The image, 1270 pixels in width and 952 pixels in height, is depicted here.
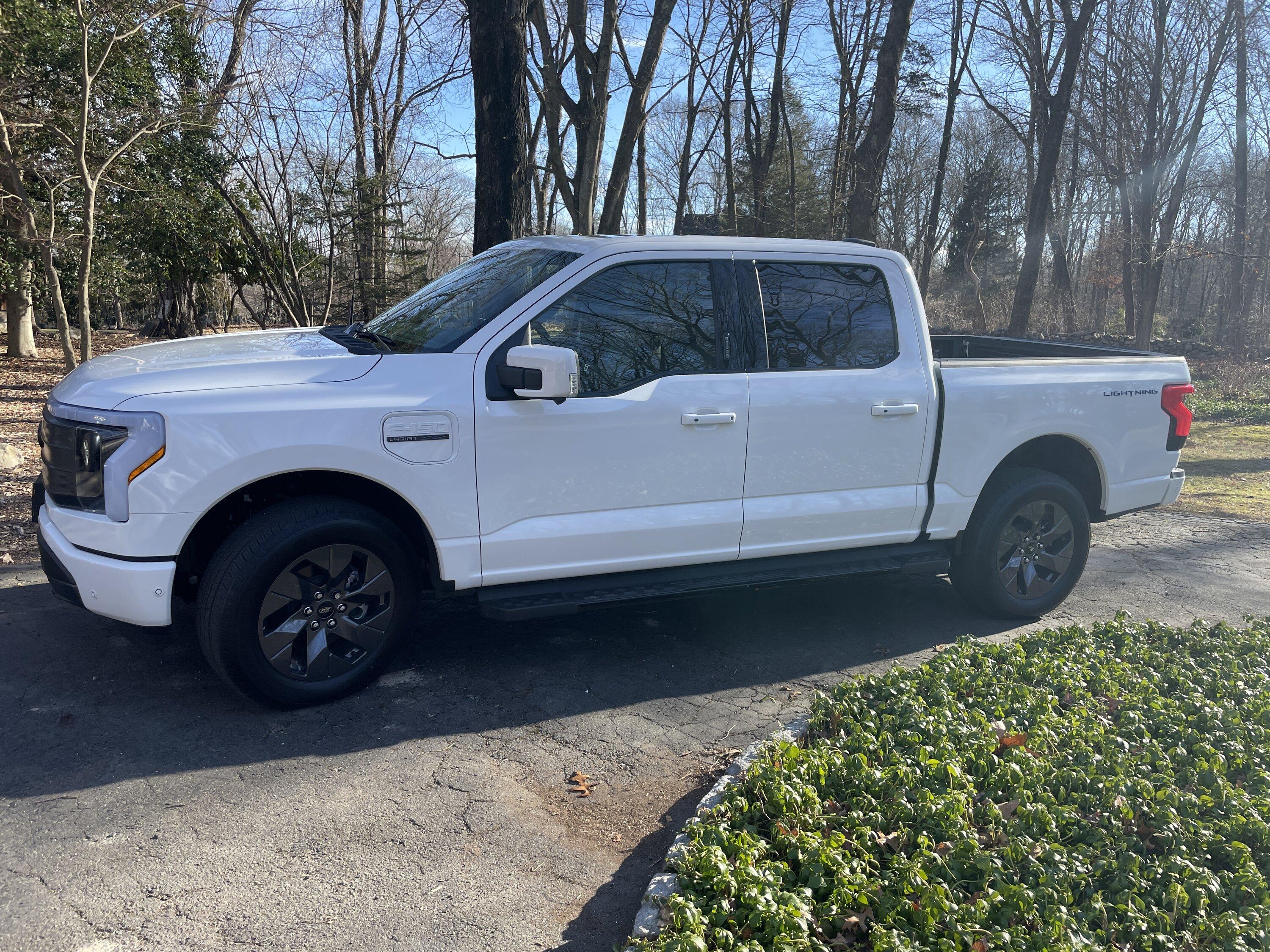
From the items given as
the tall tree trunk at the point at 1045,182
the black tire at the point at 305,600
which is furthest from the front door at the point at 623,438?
the tall tree trunk at the point at 1045,182

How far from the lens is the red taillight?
19.4 ft

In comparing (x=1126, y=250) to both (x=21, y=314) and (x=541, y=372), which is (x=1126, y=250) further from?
(x=541, y=372)

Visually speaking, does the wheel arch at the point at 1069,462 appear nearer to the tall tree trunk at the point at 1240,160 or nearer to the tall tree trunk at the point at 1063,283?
the tall tree trunk at the point at 1240,160

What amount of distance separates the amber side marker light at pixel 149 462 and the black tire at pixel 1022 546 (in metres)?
4.35

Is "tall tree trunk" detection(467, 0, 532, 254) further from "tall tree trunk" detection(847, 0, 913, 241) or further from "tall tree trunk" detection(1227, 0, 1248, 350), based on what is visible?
"tall tree trunk" detection(1227, 0, 1248, 350)

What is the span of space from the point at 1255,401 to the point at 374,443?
762 inches

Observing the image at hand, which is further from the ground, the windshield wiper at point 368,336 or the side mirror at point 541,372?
the windshield wiper at point 368,336

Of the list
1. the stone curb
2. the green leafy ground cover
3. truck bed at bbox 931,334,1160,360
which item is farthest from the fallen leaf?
truck bed at bbox 931,334,1160,360

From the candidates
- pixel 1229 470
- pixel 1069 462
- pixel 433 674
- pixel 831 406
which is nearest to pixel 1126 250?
pixel 1229 470

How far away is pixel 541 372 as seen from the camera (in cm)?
402

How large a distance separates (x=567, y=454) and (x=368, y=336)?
4.50ft

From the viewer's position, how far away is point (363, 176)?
18.4m

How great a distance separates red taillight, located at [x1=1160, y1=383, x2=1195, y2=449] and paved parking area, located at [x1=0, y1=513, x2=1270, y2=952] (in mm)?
1387

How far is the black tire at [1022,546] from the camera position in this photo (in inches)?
217
